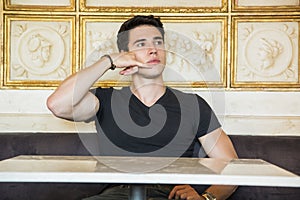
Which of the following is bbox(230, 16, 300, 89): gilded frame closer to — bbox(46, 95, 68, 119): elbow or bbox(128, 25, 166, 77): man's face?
bbox(128, 25, 166, 77): man's face

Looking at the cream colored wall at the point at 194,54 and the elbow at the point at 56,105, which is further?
the cream colored wall at the point at 194,54

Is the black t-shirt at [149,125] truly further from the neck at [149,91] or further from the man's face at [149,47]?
the man's face at [149,47]

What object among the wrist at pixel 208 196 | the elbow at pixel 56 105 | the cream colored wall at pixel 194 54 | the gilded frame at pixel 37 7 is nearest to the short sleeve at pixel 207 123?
the wrist at pixel 208 196

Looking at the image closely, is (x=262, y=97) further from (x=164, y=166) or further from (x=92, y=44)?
(x=164, y=166)

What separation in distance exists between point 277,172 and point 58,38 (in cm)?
165

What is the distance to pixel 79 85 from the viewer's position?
1.86 m

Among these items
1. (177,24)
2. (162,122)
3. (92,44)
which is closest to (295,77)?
(177,24)

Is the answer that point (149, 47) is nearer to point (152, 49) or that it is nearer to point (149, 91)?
point (152, 49)

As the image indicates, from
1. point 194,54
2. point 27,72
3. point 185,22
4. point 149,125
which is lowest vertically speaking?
point 149,125

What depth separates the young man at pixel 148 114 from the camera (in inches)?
78.6

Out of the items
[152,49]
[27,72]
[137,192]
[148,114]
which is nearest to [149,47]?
[152,49]

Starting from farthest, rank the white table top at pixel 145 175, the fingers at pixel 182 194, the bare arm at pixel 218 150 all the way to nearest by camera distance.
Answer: the bare arm at pixel 218 150 < the fingers at pixel 182 194 < the white table top at pixel 145 175

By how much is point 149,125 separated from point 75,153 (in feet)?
1.41

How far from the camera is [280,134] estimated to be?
8.46 ft
